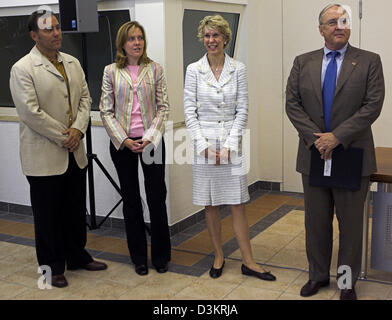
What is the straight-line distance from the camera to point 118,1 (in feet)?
15.7

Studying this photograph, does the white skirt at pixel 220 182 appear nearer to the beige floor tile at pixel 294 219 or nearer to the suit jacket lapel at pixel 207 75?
the suit jacket lapel at pixel 207 75

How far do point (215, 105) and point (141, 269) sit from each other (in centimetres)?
130

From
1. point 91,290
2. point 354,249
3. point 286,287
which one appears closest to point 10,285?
point 91,290

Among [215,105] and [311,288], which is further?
[215,105]

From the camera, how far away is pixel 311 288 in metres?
3.64

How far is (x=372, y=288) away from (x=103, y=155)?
2626 mm

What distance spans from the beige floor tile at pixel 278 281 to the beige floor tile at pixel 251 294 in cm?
5

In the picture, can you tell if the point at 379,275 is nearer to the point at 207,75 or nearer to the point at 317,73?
the point at 317,73

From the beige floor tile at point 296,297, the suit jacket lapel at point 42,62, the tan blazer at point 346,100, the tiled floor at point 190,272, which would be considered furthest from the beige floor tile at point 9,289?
the tan blazer at point 346,100

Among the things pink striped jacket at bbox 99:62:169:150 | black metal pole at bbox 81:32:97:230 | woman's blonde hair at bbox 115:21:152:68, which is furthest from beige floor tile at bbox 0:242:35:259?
woman's blonde hair at bbox 115:21:152:68

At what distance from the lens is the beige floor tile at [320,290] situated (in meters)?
3.61

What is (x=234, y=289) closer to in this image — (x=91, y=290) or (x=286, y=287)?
(x=286, y=287)

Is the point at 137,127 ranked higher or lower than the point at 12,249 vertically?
higher

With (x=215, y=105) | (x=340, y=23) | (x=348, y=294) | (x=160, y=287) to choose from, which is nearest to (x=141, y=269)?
(x=160, y=287)
